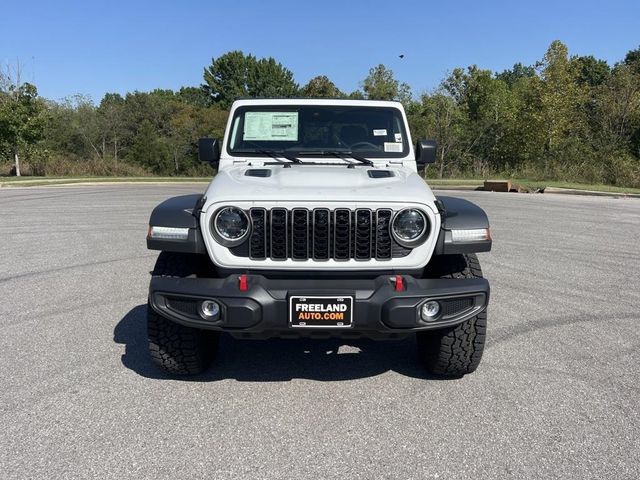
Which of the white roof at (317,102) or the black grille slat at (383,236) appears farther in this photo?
the white roof at (317,102)

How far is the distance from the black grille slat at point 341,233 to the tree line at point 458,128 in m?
23.8

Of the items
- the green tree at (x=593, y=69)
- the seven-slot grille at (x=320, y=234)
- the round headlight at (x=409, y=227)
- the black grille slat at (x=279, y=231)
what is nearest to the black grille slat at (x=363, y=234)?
the seven-slot grille at (x=320, y=234)

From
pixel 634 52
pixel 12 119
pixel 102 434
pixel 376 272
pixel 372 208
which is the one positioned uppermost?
pixel 634 52

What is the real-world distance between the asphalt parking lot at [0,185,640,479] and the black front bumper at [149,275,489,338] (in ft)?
1.68

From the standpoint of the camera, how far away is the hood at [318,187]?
126 inches

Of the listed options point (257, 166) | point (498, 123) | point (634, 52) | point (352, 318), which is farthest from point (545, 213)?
point (634, 52)

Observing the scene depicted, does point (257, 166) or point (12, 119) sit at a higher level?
point (12, 119)

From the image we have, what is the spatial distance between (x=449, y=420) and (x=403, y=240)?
1.04 metres

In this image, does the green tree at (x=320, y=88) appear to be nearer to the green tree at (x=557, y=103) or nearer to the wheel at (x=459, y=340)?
the green tree at (x=557, y=103)

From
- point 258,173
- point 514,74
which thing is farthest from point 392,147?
point 514,74

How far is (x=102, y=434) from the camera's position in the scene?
9.59 feet

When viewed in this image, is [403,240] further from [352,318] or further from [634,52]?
[634,52]

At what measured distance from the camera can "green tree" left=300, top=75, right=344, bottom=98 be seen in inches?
1876

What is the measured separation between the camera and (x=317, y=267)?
320cm
